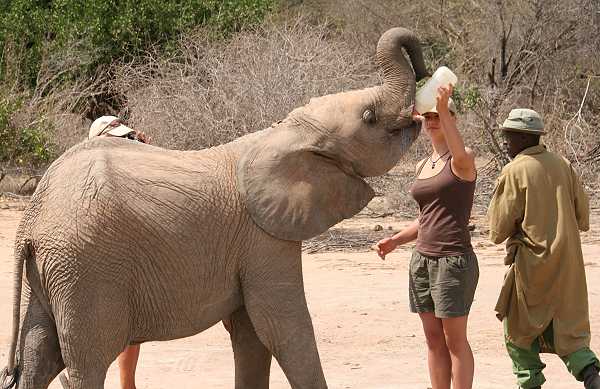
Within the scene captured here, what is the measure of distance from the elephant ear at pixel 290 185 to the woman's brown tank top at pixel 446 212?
26.0 inches

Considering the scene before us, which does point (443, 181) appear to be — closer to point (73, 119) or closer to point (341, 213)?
point (341, 213)

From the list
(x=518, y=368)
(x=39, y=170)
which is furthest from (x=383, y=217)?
(x=518, y=368)

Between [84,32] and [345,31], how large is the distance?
7.05 meters

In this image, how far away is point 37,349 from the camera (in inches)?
227

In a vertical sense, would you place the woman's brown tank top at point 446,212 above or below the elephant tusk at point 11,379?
above

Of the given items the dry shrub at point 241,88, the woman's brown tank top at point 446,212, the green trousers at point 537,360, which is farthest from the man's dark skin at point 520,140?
the dry shrub at point 241,88

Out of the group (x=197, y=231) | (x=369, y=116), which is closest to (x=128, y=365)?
(x=197, y=231)

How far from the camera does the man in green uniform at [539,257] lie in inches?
260

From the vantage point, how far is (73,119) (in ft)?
60.7

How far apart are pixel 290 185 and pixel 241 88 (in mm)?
9046

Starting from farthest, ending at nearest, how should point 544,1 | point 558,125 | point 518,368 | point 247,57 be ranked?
point 544,1, point 558,125, point 247,57, point 518,368

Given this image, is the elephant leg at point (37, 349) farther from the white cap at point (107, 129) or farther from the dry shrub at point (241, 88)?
the dry shrub at point (241, 88)

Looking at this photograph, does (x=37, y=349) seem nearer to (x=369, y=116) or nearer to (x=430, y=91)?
(x=369, y=116)

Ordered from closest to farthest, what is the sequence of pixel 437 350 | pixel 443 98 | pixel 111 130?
pixel 443 98
pixel 437 350
pixel 111 130
